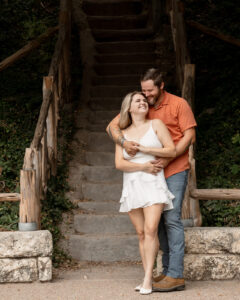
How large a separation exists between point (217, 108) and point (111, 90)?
1909 mm

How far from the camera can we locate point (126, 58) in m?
9.92

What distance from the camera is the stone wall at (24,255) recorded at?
4887 mm

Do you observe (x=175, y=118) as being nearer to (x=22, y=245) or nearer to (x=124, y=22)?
(x=22, y=245)

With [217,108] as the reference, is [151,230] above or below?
below

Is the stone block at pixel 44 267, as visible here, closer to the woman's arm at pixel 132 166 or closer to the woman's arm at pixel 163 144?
the woman's arm at pixel 132 166

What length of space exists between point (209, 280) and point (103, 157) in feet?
9.83

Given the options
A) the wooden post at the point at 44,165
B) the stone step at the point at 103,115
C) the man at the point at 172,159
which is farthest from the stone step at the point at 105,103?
the man at the point at 172,159

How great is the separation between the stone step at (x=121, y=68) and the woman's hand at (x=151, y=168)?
17.1 ft

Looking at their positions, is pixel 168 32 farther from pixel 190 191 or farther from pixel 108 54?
pixel 190 191

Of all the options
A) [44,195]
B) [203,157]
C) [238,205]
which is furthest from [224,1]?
[44,195]

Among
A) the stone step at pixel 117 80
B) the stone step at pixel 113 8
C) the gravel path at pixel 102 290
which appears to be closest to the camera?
the gravel path at pixel 102 290

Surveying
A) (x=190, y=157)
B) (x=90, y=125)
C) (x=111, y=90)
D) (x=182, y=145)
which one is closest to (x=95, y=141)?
(x=90, y=125)

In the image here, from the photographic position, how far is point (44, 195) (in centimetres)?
634

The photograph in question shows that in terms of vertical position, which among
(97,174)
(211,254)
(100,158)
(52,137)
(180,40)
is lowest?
(211,254)
